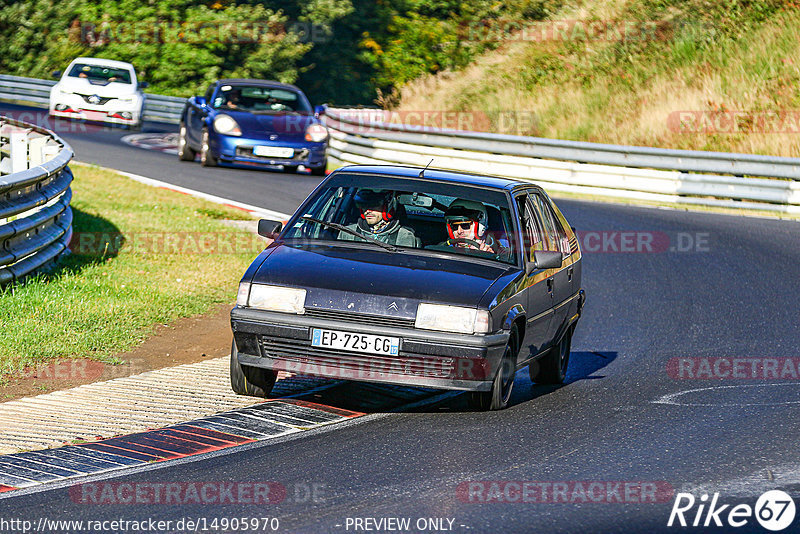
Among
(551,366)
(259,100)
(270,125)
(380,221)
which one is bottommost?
(270,125)

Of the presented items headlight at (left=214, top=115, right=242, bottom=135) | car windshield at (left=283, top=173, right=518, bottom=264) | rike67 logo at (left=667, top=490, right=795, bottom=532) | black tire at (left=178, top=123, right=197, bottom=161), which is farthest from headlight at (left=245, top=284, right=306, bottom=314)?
black tire at (left=178, top=123, right=197, bottom=161)

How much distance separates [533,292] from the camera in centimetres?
820

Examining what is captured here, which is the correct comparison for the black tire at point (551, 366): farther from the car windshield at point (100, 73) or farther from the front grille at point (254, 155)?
the car windshield at point (100, 73)

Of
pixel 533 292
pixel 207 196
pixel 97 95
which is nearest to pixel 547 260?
pixel 533 292

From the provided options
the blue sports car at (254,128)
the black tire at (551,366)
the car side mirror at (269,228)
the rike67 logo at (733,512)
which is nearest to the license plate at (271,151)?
the blue sports car at (254,128)

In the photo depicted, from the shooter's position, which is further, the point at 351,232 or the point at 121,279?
the point at 121,279

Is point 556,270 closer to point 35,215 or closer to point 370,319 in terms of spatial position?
point 370,319

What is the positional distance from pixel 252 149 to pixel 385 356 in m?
14.6

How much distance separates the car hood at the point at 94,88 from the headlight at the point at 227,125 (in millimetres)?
8856

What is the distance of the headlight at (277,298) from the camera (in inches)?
290

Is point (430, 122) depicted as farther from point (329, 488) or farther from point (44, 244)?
point (329, 488)

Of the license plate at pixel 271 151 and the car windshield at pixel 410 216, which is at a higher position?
the car windshield at pixel 410 216

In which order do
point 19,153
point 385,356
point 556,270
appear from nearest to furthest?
point 385,356, point 556,270, point 19,153

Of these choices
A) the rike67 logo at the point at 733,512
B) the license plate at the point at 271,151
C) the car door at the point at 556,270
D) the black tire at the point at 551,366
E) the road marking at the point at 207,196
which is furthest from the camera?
the license plate at the point at 271,151
